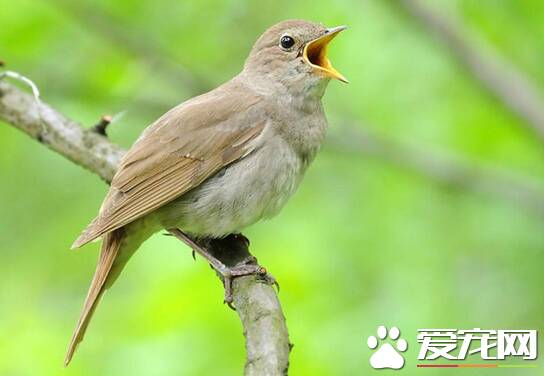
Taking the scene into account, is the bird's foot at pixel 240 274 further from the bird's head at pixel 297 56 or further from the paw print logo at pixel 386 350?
the bird's head at pixel 297 56

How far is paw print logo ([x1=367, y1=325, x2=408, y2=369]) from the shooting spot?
6.16m

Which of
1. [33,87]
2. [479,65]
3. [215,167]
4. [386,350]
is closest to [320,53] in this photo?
[215,167]

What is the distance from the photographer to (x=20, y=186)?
29.4 ft

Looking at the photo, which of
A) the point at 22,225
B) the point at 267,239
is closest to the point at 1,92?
the point at 267,239

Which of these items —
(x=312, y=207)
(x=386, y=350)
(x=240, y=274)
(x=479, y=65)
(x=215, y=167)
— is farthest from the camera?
(x=312, y=207)

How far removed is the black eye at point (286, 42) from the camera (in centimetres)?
638

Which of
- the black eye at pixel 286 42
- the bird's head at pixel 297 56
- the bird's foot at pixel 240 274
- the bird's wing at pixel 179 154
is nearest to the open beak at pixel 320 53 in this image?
the bird's head at pixel 297 56

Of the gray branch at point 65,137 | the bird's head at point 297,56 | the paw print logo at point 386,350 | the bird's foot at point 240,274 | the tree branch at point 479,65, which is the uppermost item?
the tree branch at point 479,65

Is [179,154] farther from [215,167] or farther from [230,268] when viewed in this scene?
[230,268]

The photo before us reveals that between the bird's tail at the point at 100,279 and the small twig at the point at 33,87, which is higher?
the small twig at the point at 33,87

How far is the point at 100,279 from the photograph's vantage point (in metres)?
5.76

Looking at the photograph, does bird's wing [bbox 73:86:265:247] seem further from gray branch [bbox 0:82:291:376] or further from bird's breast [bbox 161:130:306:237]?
gray branch [bbox 0:82:291:376]

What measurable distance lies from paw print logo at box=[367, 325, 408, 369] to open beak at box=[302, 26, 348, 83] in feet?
5.02

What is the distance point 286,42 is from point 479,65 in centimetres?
199
